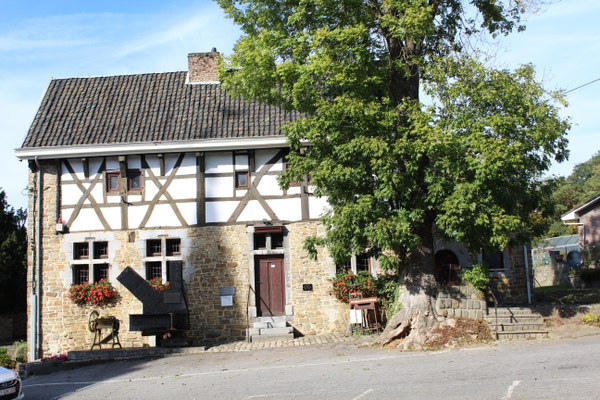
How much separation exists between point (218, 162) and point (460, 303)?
7.94 meters

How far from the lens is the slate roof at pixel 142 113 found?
1831 centimetres

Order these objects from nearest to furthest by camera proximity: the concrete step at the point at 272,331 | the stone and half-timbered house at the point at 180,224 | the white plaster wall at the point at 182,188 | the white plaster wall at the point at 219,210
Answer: the concrete step at the point at 272,331
the stone and half-timbered house at the point at 180,224
the white plaster wall at the point at 219,210
the white plaster wall at the point at 182,188

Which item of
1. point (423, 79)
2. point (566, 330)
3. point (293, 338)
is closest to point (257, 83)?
point (423, 79)

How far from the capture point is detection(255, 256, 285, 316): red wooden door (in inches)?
713

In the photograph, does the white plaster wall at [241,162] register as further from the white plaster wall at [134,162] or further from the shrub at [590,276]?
the shrub at [590,276]

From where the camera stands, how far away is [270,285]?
714 inches

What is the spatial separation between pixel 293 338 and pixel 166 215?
16.4ft

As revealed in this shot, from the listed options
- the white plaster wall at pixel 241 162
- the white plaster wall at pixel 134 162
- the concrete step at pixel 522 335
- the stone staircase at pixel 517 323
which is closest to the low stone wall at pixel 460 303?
the stone staircase at pixel 517 323

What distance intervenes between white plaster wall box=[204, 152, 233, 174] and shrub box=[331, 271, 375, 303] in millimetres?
4409

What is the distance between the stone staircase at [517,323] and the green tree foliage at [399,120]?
1884mm

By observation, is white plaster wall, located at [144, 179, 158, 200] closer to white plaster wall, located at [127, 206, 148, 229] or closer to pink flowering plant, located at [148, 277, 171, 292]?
white plaster wall, located at [127, 206, 148, 229]

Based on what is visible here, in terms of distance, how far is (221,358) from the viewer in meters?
14.4

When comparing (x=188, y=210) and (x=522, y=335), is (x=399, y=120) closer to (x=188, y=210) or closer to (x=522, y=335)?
(x=522, y=335)

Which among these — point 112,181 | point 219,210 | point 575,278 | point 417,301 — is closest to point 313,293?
point 219,210
